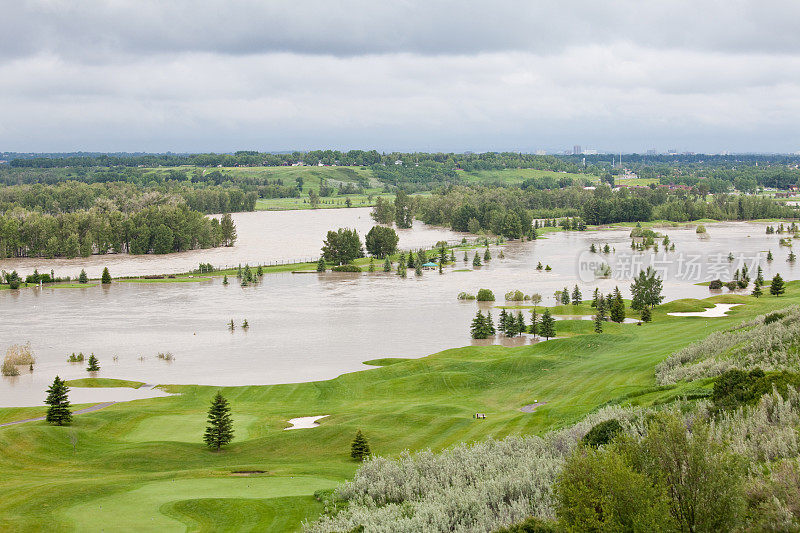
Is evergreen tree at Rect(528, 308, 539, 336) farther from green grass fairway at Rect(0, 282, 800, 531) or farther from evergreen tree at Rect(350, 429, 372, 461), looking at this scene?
evergreen tree at Rect(350, 429, 372, 461)

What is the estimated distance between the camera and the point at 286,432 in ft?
99.6

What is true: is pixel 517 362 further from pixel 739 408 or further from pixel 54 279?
pixel 54 279

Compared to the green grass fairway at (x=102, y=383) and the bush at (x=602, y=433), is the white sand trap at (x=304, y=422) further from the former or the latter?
the bush at (x=602, y=433)

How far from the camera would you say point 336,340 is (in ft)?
188

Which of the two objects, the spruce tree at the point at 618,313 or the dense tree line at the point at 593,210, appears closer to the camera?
the spruce tree at the point at 618,313

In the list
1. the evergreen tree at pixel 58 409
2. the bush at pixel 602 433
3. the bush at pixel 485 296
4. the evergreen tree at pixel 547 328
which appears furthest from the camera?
the bush at pixel 485 296

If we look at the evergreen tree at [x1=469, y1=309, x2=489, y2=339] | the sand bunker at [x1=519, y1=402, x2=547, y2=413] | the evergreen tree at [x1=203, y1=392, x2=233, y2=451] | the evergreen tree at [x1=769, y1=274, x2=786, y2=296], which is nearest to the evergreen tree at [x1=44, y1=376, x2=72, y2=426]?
the evergreen tree at [x1=203, y1=392, x2=233, y2=451]

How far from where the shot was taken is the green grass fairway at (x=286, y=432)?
63.9 ft

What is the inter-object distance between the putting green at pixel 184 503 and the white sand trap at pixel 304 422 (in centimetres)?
980

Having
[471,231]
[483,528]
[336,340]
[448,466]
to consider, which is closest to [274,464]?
[448,466]

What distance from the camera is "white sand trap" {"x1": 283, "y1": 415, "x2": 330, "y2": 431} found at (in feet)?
107

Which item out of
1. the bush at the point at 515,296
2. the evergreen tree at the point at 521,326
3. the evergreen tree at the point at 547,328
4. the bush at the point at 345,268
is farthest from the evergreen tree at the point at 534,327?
the bush at the point at 345,268

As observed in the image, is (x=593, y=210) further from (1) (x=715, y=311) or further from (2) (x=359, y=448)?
(2) (x=359, y=448)

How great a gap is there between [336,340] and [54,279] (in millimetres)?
54323
